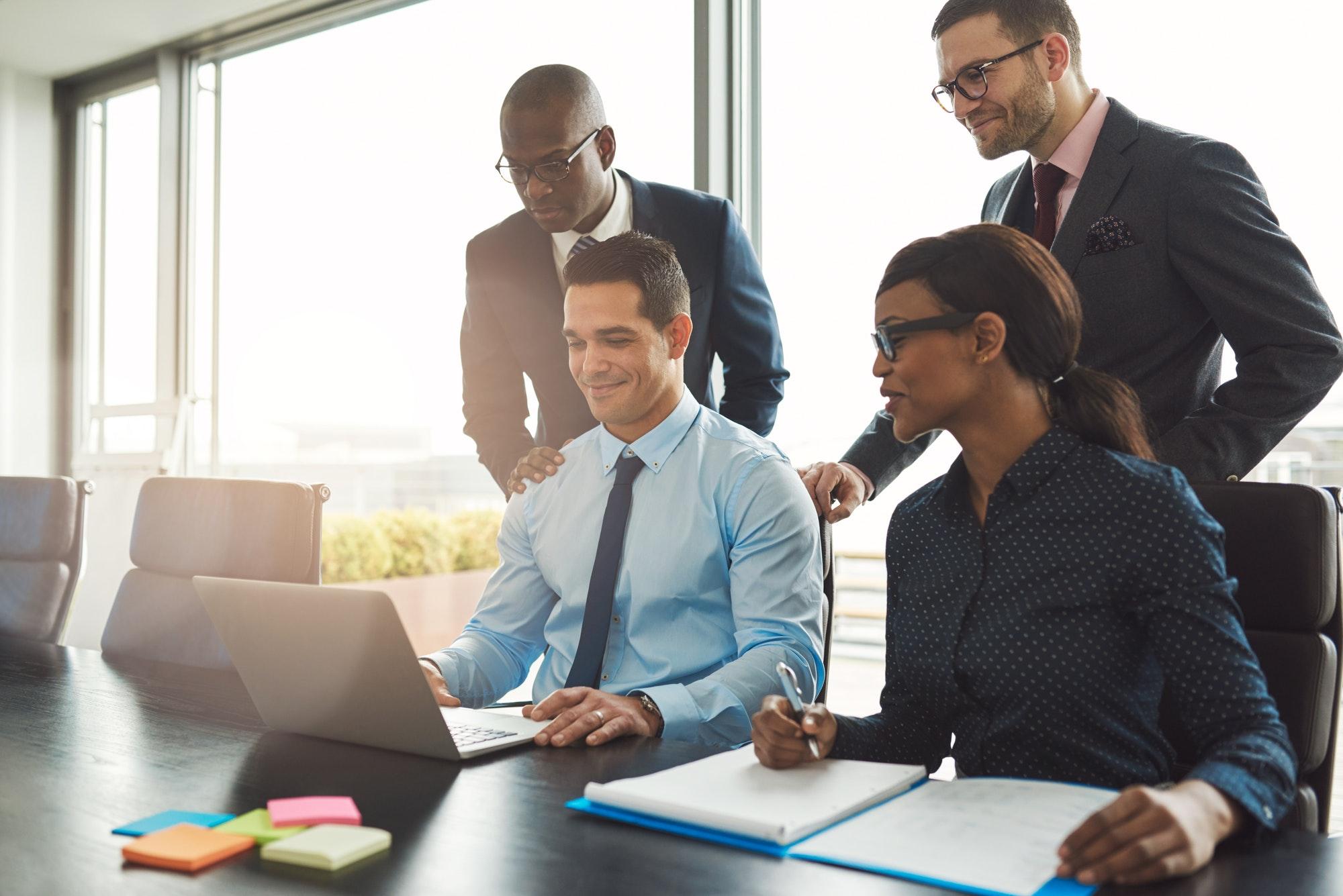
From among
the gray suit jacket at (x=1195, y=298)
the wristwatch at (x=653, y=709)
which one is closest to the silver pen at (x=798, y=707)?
the wristwatch at (x=653, y=709)

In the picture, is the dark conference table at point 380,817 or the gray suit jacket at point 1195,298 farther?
the gray suit jacket at point 1195,298

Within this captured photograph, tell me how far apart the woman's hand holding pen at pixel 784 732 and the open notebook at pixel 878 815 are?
1 cm

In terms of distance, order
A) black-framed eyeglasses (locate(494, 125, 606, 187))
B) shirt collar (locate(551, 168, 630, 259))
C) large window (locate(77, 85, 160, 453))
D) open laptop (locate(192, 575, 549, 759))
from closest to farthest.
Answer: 1. open laptop (locate(192, 575, 549, 759))
2. black-framed eyeglasses (locate(494, 125, 606, 187))
3. shirt collar (locate(551, 168, 630, 259))
4. large window (locate(77, 85, 160, 453))

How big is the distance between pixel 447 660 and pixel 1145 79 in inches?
79.7

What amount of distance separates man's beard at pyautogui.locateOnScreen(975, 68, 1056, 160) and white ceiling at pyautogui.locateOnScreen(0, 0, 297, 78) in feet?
11.4

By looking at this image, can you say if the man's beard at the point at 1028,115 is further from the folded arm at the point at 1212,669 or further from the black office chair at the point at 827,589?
the folded arm at the point at 1212,669

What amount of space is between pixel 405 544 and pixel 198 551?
3.23 m

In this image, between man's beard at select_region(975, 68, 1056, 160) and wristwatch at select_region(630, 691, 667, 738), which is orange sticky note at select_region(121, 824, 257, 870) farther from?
man's beard at select_region(975, 68, 1056, 160)

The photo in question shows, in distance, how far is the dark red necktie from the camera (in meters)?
1.87

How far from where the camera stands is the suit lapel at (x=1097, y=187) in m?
1.75

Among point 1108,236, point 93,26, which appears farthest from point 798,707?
point 93,26

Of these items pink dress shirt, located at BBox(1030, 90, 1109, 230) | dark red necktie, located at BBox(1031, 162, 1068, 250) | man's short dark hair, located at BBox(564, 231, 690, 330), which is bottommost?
man's short dark hair, located at BBox(564, 231, 690, 330)

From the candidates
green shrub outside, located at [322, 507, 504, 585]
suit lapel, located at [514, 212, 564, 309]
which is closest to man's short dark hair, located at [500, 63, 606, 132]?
suit lapel, located at [514, 212, 564, 309]

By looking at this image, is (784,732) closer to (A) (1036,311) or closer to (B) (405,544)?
(A) (1036,311)
